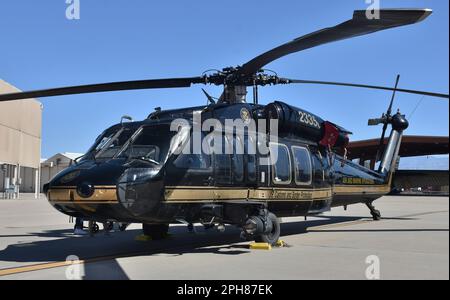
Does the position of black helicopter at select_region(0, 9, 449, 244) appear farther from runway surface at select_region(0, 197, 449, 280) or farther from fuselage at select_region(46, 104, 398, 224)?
runway surface at select_region(0, 197, 449, 280)

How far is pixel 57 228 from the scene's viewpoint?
50.2 feet

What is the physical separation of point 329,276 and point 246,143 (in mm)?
4122

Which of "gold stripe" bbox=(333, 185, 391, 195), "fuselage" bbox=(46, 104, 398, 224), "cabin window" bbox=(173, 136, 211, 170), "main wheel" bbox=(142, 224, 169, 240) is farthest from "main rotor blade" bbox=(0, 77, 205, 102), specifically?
"gold stripe" bbox=(333, 185, 391, 195)

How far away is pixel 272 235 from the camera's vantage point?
10602 millimetres

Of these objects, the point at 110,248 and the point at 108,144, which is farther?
the point at 110,248

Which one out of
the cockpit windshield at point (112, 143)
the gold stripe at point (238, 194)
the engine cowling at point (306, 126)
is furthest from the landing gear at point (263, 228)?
the cockpit windshield at point (112, 143)

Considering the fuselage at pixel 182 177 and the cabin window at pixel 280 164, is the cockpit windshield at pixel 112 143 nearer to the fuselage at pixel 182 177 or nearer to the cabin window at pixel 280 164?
the fuselage at pixel 182 177

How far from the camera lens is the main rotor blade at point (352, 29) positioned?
5.96 m

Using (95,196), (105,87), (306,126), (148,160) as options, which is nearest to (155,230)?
(148,160)

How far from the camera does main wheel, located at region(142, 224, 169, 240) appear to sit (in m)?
11.5

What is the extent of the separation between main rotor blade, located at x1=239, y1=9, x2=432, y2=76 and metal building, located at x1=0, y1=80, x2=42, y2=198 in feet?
112

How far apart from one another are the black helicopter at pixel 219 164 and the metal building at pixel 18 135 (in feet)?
103

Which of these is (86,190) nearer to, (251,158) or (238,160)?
(238,160)

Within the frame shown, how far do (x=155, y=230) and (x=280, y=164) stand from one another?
10.6 ft
